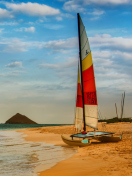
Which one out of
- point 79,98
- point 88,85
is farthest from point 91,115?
point 88,85

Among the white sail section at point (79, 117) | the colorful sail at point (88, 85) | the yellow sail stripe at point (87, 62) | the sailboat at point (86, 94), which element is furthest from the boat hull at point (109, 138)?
the yellow sail stripe at point (87, 62)

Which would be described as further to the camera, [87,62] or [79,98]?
[79,98]

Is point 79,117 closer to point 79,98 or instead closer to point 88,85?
point 79,98

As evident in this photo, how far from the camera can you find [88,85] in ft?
66.8

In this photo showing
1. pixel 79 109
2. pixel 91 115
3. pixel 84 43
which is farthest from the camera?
pixel 84 43

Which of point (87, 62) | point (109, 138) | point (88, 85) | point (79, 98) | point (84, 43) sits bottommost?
point (109, 138)

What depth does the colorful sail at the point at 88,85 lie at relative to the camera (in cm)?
2011

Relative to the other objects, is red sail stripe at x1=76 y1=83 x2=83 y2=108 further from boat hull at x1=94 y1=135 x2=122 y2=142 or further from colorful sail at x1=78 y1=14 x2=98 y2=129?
boat hull at x1=94 y1=135 x2=122 y2=142

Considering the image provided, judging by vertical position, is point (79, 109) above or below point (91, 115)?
above

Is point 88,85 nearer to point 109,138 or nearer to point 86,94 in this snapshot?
point 86,94

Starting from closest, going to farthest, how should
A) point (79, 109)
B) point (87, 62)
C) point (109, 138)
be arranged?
point (109, 138)
point (87, 62)
point (79, 109)

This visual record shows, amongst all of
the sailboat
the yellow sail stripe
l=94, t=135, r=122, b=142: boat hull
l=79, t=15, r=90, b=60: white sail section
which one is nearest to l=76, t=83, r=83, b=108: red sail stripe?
the sailboat

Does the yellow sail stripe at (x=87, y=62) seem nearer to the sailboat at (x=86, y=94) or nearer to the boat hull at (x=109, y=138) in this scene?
the sailboat at (x=86, y=94)

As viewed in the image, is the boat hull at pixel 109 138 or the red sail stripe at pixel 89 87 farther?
the red sail stripe at pixel 89 87
